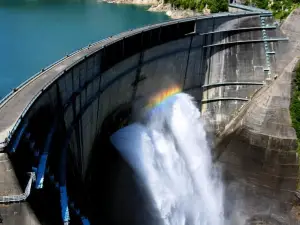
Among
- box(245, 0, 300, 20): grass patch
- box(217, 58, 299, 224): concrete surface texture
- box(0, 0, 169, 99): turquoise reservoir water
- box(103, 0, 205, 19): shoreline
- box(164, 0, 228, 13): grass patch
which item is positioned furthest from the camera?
box(103, 0, 205, 19): shoreline

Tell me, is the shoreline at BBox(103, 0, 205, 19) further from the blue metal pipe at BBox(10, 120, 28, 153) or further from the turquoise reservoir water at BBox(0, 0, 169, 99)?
the blue metal pipe at BBox(10, 120, 28, 153)

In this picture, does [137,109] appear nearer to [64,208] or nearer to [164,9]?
[64,208]

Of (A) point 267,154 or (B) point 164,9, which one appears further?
(B) point 164,9

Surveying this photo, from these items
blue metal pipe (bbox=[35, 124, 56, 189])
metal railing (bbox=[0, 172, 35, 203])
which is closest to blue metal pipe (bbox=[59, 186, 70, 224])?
blue metal pipe (bbox=[35, 124, 56, 189])

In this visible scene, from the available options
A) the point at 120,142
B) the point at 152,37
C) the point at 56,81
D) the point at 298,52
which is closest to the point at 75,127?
the point at 56,81

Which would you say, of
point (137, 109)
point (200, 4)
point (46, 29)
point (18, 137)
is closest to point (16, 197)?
point (18, 137)

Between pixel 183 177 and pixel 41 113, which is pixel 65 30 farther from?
pixel 41 113

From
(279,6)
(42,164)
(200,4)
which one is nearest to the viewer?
(42,164)
